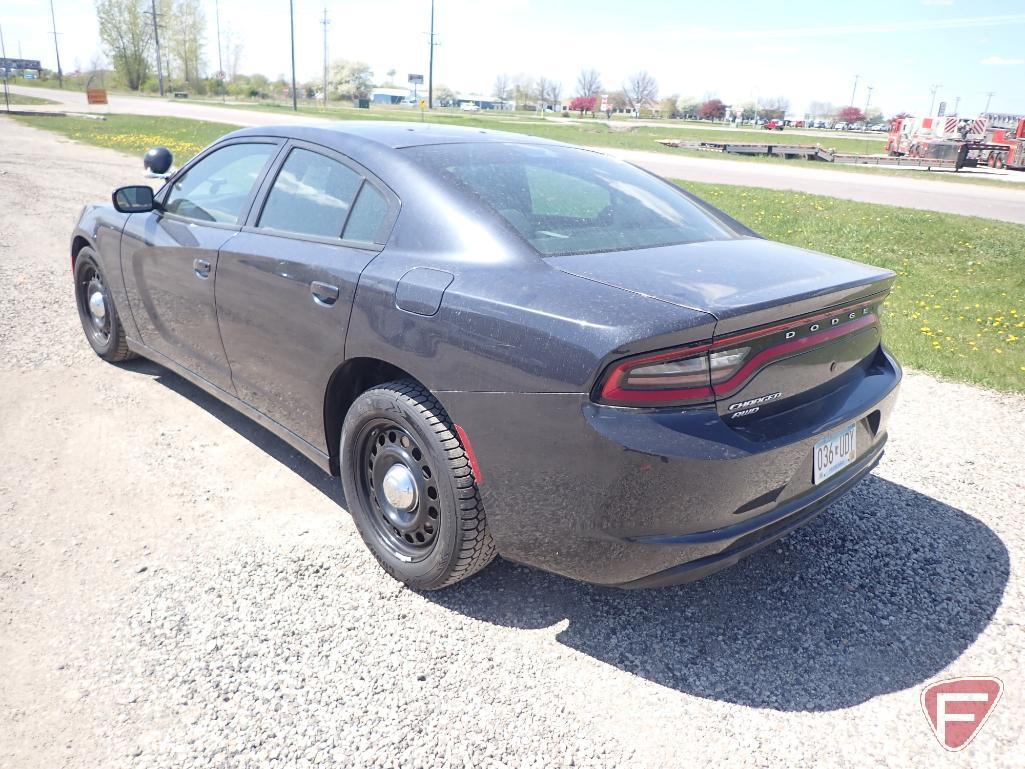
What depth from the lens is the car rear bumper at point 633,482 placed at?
2111mm

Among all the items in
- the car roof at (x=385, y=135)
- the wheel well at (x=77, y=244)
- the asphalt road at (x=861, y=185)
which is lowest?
the asphalt road at (x=861, y=185)

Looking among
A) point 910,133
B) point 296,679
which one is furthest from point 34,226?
point 910,133

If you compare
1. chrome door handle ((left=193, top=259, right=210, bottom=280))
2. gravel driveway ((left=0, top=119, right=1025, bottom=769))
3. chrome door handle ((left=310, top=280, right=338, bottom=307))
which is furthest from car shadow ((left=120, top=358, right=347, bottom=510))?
chrome door handle ((left=310, top=280, right=338, bottom=307))

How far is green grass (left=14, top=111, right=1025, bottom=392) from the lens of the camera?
19.3 ft

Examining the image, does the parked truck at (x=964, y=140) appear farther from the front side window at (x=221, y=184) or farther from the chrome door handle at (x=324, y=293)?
the chrome door handle at (x=324, y=293)

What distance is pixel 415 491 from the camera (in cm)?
270

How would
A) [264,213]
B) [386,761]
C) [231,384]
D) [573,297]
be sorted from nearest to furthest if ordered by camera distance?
[386,761], [573,297], [264,213], [231,384]

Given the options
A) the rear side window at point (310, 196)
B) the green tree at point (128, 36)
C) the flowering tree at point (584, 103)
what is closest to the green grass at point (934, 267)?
the rear side window at point (310, 196)

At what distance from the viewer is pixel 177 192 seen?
4105mm

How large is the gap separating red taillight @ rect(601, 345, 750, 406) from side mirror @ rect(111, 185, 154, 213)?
315 centimetres

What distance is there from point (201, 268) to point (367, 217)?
1147mm

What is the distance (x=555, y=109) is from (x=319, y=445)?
131812mm

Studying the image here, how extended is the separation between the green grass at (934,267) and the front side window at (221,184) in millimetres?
4803

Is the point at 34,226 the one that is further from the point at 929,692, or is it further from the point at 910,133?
the point at 910,133
